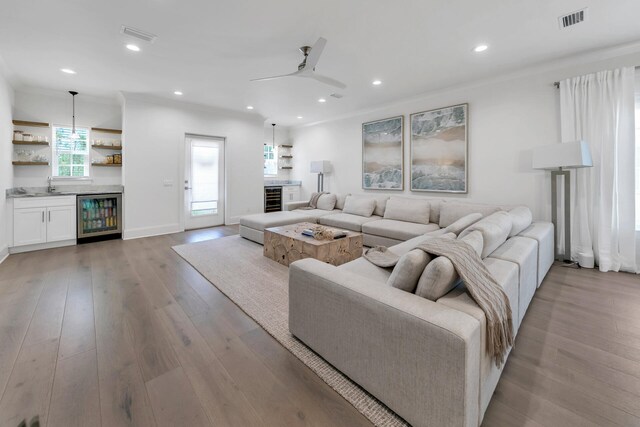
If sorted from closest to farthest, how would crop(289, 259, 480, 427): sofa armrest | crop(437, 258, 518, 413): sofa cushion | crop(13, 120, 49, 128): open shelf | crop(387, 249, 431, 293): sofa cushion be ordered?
crop(289, 259, 480, 427): sofa armrest, crop(437, 258, 518, 413): sofa cushion, crop(387, 249, 431, 293): sofa cushion, crop(13, 120, 49, 128): open shelf

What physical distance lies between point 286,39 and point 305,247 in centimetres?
240

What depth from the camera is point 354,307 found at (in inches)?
57.3

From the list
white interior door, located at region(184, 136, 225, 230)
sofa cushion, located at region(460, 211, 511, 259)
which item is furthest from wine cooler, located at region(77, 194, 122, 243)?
sofa cushion, located at region(460, 211, 511, 259)

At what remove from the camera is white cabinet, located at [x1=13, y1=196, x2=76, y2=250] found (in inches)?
161

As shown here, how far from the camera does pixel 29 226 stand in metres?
4.16

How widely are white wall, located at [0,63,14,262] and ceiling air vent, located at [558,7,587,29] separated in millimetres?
6753

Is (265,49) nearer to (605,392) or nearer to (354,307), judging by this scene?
(354,307)

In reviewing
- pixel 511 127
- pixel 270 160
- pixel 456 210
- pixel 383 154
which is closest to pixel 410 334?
pixel 456 210

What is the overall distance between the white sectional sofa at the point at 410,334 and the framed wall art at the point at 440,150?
113 inches

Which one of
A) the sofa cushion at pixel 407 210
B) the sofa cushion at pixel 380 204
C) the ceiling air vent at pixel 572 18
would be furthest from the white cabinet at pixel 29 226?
the ceiling air vent at pixel 572 18

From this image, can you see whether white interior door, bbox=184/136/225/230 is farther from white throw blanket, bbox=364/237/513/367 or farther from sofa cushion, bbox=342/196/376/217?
white throw blanket, bbox=364/237/513/367

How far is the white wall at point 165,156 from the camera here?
5070mm

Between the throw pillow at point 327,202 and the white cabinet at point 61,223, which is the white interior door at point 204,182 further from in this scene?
the throw pillow at point 327,202

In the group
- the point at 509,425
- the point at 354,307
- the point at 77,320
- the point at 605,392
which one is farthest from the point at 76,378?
the point at 605,392
